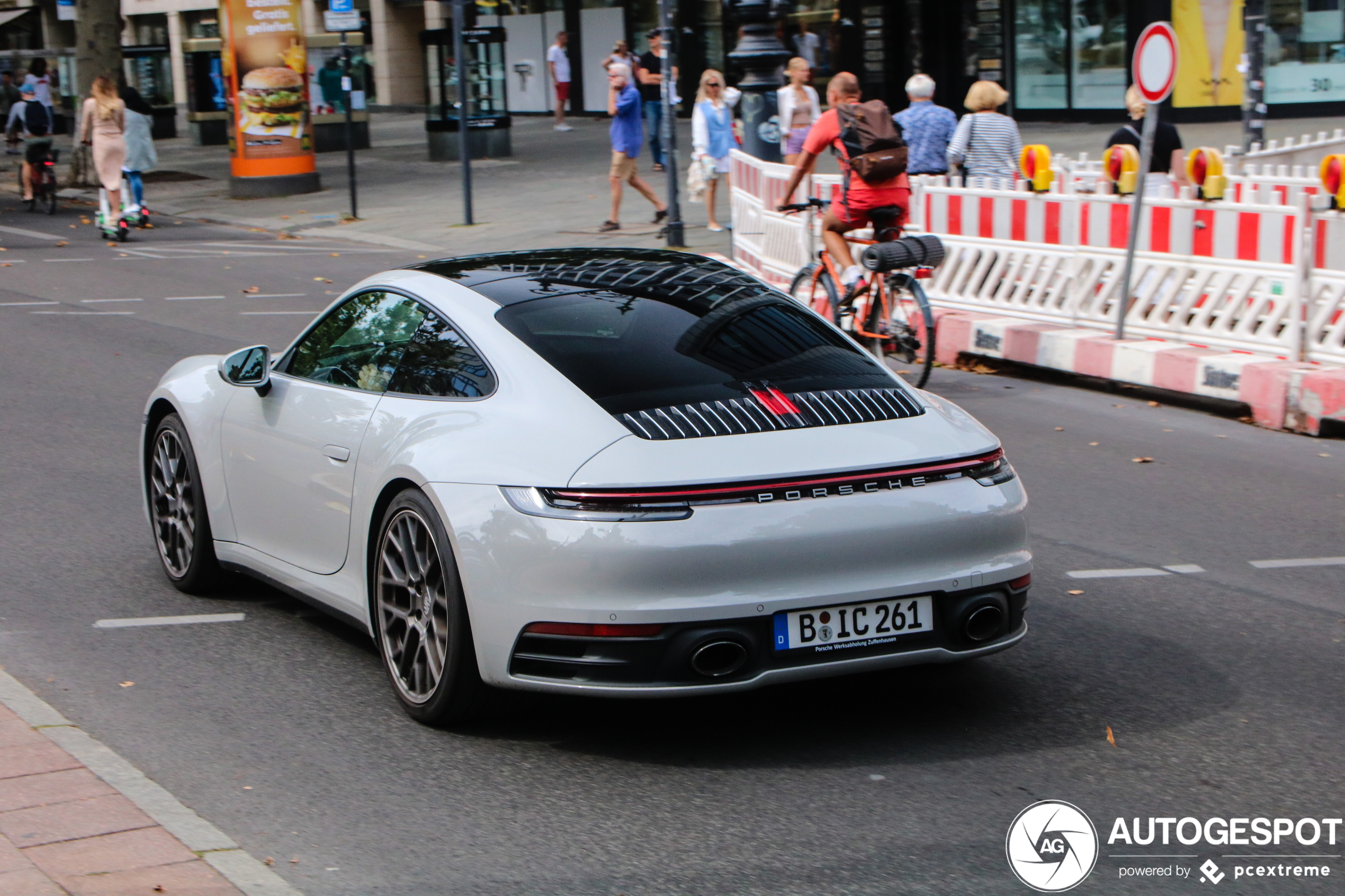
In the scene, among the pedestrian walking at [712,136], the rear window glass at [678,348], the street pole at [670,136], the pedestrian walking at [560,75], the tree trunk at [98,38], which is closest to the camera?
the rear window glass at [678,348]

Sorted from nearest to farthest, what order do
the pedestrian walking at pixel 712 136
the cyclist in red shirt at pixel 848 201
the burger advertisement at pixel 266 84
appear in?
the cyclist in red shirt at pixel 848 201
the pedestrian walking at pixel 712 136
the burger advertisement at pixel 266 84

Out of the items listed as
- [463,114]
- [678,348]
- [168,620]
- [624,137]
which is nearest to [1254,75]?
[624,137]

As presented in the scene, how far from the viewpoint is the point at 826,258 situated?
1136 centimetres

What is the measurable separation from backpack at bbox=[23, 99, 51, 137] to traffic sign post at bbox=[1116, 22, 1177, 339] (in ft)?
64.9

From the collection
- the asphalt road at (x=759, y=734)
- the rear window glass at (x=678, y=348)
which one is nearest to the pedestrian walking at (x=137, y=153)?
the asphalt road at (x=759, y=734)

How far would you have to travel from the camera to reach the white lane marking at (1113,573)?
647cm

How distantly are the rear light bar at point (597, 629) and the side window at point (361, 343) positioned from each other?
4.04ft

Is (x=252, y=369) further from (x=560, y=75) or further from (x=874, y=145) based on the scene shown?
(x=560, y=75)

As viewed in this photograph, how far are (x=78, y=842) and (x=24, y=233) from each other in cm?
2065

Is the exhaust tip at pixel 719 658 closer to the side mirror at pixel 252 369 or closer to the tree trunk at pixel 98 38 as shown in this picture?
the side mirror at pixel 252 369

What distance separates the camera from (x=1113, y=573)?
21.4ft

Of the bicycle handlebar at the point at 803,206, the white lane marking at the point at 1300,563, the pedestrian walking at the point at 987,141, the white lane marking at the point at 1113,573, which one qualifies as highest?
the pedestrian walking at the point at 987,141

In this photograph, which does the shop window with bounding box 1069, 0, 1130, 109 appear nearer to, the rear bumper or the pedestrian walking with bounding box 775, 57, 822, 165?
the pedestrian walking with bounding box 775, 57, 822, 165

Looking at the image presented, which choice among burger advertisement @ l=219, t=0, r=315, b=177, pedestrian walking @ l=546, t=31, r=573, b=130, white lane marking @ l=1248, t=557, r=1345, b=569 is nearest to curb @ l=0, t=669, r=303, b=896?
white lane marking @ l=1248, t=557, r=1345, b=569
